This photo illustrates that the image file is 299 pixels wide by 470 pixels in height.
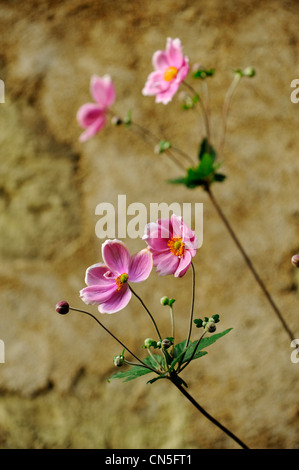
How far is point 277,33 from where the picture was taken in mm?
1331

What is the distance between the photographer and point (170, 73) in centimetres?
92

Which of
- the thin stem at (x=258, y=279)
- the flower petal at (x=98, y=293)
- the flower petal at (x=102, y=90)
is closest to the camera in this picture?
the flower petal at (x=98, y=293)

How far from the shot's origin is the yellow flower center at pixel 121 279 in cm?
64

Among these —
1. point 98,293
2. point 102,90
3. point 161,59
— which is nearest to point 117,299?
point 98,293

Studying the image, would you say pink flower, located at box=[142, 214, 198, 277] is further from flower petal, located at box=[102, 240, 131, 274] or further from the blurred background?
the blurred background

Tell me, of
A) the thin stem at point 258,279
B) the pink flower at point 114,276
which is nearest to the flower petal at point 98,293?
the pink flower at point 114,276

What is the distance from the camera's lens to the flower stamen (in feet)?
2.11

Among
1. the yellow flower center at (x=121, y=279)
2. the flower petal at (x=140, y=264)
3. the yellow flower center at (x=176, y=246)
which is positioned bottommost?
the yellow flower center at (x=121, y=279)

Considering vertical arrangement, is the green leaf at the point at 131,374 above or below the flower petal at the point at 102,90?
below

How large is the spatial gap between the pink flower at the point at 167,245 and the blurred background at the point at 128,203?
25.0 inches

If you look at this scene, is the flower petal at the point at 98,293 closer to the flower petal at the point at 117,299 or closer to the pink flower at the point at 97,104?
the flower petal at the point at 117,299

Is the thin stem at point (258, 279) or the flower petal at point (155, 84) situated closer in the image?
the flower petal at point (155, 84)

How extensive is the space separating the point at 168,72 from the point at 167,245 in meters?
0.43

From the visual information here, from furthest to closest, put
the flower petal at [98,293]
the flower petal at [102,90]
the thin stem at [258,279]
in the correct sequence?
1. the thin stem at [258,279]
2. the flower petal at [102,90]
3. the flower petal at [98,293]
